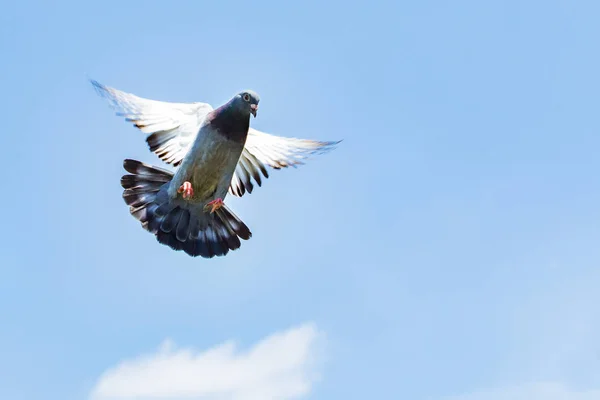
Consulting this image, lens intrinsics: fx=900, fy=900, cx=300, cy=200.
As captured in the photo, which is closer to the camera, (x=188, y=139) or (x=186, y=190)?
(x=186, y=190)

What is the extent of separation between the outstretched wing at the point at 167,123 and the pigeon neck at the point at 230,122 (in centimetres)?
50

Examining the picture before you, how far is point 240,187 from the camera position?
1599 cm

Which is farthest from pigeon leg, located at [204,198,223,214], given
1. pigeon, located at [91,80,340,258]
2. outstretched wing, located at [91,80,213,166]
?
outstretched wing, located at [91,80,213,166]

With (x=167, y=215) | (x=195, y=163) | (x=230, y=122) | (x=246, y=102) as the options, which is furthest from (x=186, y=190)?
(x=246, y=102)

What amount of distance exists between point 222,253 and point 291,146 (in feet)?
7.33

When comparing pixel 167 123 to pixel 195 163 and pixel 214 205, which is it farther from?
pixel 214 205

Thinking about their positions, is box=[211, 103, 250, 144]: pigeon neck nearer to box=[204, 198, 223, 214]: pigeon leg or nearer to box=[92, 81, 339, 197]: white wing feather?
box=[92, 81, 339, 197]: white wing feather

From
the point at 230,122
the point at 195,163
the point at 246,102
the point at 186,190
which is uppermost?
the point at 246,102

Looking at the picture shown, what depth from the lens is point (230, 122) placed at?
14.4 meters

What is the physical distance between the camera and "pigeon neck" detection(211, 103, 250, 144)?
47.3 feet

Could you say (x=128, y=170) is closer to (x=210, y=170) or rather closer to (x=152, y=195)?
(x=152, y=195)

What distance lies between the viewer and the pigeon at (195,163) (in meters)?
14.4

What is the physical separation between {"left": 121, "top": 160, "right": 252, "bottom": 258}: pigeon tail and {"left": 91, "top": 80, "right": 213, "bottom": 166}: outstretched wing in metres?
0.37

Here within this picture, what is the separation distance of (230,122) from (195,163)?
0.86 metres
